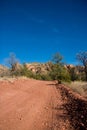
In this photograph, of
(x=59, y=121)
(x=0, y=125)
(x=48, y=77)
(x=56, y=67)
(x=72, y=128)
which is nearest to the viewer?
(x=72, y=128)

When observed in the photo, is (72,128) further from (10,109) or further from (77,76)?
(77,76)

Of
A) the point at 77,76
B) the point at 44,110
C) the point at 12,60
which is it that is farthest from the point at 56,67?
the point at 44,110

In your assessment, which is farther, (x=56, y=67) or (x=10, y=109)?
(x=56, y=67)

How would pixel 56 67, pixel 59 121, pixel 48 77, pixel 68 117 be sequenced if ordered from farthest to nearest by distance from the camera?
pixel 48 77 < pixel 56 67 < pixel 68 117 < pixel 59 121

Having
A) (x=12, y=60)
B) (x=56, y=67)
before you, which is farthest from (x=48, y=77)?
(x=12, y=60)

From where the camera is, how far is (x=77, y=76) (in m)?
53.7

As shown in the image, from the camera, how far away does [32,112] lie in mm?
8023

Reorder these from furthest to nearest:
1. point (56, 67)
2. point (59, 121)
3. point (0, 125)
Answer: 1. point (56, 67)
2. point (59, 121)
3. point (0, 125)

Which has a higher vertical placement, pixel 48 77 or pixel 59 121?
pixel 48 77

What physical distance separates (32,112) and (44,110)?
0.72 meters

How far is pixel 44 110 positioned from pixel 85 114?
2.15m

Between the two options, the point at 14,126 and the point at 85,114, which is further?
the point at 85,114

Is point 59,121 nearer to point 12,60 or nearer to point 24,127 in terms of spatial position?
point 24,127

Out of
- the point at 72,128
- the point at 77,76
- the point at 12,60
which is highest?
the point at 12,60
